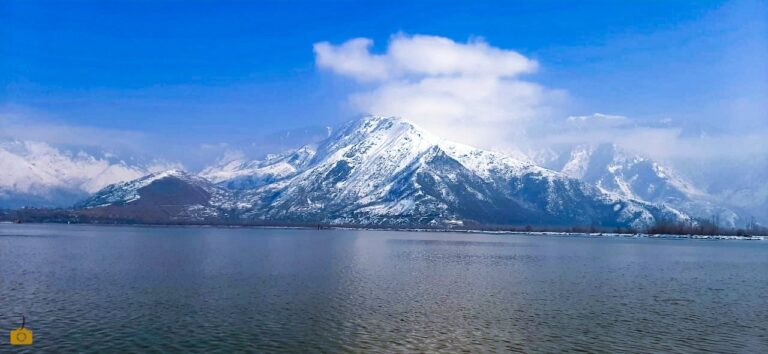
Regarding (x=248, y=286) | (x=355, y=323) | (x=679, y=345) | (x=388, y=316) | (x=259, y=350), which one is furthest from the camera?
(x=248, y=286)

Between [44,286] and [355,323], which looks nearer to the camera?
[355,323]

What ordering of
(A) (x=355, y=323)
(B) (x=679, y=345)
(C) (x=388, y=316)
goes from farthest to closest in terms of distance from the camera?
(C) (x=388, y=316), (A) (x=355, y=323), (B) (x=679, y=345)

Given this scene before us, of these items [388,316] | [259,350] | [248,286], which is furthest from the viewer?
[248,286]

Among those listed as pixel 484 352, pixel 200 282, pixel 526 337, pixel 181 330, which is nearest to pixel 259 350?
pixel 181 330

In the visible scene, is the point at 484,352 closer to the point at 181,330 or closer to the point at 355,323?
the point at 355,323

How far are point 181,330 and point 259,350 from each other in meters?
11.3

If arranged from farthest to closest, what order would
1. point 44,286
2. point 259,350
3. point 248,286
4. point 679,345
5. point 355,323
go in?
point 248,286 < point 44,286 < point 355,323 < point 679,345 < point 259,350

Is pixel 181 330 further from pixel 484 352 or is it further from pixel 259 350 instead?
pixel 484 352

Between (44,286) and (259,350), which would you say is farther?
(44,286)

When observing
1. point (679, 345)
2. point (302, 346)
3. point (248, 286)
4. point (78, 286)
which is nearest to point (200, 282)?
point (248, 286)

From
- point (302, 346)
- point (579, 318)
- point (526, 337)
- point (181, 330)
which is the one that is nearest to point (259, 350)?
point (302, 346)

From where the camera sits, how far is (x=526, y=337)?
54.3 metres

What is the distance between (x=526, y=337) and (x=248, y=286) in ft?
152

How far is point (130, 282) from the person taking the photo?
87562 millimetres
